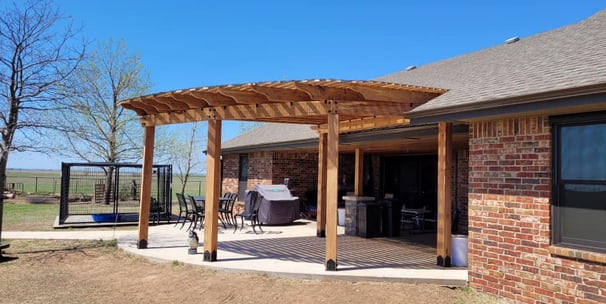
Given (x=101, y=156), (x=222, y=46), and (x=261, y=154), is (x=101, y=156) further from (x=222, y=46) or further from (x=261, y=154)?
(x=261, y=154)

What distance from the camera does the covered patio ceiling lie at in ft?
21.0

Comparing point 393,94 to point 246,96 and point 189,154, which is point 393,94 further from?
point 189,154

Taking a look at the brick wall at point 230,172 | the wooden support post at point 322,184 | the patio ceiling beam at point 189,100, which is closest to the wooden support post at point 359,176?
the wooden support post at point 322,184

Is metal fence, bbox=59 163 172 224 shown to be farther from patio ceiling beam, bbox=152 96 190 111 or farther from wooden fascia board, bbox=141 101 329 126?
wooden fascia board, bbox=141 101 329 126

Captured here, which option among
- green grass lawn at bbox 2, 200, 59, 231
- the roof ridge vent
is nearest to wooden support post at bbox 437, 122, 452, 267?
the roof ridge vent

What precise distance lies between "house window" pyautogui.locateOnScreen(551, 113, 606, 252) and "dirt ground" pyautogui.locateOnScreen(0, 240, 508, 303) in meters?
1.32

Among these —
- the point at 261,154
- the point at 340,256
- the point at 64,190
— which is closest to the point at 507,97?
the point at 340,256

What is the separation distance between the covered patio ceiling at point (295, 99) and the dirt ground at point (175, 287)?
99.8 inches

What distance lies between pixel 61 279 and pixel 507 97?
677 centimetres

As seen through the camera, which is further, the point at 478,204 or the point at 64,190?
the point at 64,190

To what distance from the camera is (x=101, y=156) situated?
70.8ft

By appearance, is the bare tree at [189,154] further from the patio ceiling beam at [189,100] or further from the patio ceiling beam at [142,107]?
the patio ceiling beam at [189,100]

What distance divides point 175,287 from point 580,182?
5.21 meters

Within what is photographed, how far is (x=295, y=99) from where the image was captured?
6848 millimetres
